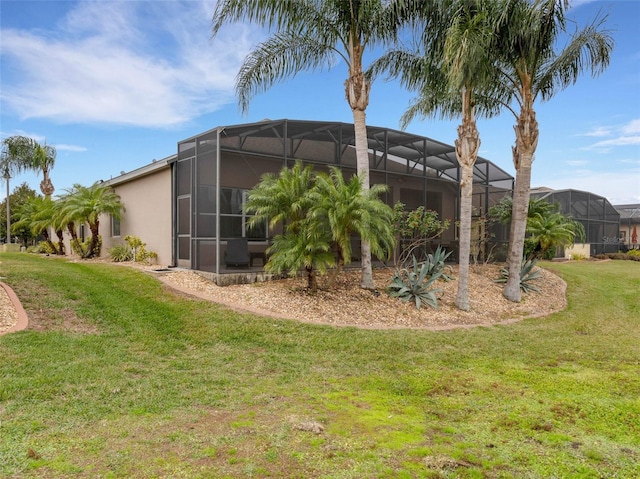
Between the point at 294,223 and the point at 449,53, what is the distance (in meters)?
5.31

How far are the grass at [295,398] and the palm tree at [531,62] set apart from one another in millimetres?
4570

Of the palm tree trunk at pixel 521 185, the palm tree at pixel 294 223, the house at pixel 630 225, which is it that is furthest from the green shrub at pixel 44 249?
the house at pixel 630 225

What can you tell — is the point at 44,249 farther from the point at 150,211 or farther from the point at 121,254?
the point at 150,211

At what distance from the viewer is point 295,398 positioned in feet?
14.4

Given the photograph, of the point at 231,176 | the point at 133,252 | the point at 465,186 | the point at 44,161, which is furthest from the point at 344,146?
the point at 44,161

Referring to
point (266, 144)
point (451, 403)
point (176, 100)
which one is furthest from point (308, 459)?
point (176, 100)

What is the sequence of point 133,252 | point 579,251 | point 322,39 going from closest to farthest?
1. point 322,39
2. point 133,252
3. point 579,251

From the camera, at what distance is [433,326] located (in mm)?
8766

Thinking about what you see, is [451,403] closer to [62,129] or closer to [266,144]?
[266,144]

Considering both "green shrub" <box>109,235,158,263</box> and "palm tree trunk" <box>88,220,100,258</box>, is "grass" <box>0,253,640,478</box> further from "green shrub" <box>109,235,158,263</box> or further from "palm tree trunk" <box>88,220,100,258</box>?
"palm tree trunk" <box>88,220,100,258</box>

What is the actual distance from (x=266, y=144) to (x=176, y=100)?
5456 mm

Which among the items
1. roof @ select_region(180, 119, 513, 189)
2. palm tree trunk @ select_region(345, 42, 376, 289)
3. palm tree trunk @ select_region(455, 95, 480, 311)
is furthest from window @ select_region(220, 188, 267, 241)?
palm tree trunk @ select_region(455, 95, 480, 311)

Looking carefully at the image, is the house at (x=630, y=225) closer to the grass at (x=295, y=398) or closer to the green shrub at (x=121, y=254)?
the grass at (x=295, y=398)

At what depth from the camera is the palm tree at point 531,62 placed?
32.4ft
